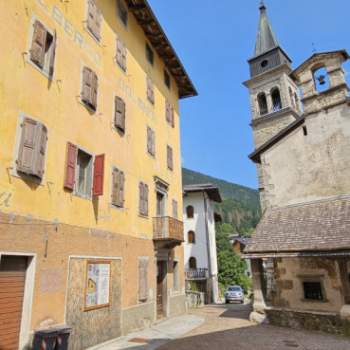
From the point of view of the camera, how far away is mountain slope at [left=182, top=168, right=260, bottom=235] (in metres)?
125

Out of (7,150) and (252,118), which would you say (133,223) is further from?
(252,118)

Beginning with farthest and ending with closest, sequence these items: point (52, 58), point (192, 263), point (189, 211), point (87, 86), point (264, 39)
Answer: point (264, 39) → point (189, 211) → point (192, 263) → point (87, 86) → point (52, 58)

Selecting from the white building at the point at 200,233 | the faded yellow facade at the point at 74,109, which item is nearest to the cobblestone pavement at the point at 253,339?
the faded yellow facade at the point at 74,109

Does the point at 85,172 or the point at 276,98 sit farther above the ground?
the point at 276,98

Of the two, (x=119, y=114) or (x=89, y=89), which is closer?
(x=89, y=89)

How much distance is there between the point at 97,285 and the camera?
8805 millimetres

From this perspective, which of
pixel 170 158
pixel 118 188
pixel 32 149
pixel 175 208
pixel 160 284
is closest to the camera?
pixel 32 149

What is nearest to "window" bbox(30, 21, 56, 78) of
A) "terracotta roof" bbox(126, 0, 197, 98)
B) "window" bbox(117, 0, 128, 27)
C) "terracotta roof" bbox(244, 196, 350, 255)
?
"window" bbox(117, 0, 128, 27)

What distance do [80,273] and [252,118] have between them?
29.5 m

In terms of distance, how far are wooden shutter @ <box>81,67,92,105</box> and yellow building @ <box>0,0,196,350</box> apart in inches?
1.7

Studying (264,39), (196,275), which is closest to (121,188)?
(196,275)

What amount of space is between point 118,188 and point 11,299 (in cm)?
509

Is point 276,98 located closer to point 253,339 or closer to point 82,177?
point 253,339

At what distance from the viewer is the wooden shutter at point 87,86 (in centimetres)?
932
